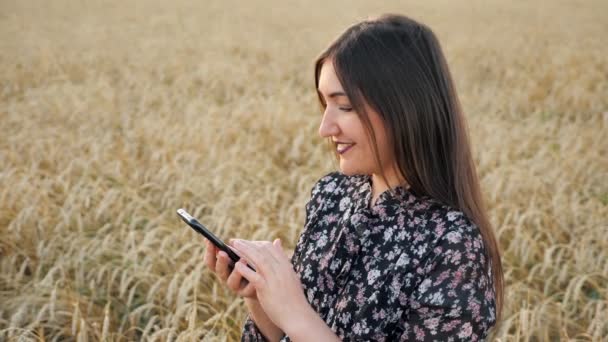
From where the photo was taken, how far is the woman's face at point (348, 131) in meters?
1.11

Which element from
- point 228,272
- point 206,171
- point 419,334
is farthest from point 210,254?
point 206,171

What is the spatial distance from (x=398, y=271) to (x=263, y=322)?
1.30 feet

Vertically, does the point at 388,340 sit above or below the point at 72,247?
above

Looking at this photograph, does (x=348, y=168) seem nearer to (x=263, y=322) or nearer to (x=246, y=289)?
(x=246, y=289)

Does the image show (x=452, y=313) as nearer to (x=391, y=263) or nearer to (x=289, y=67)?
(x=391, y=263)

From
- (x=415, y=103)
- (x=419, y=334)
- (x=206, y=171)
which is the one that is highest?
(x=415, y=103)

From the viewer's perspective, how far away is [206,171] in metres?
3.64

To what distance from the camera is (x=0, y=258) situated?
273cm

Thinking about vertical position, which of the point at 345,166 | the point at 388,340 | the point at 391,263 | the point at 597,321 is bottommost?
the point at 597,321

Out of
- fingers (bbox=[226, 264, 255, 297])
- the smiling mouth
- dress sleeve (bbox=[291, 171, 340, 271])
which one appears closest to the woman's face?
the smiling mouth

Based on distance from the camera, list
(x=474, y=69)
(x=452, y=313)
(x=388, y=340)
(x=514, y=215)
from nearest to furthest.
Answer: (x=452, y=313), (x=388, y=340), (x=514, y=215), (x=474, y=69)

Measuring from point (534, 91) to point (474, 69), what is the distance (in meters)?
1.42

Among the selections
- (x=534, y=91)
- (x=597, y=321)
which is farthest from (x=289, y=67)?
(x=597, y=321)

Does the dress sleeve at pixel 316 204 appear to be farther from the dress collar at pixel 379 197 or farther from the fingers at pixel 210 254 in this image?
the fingers at pixel 210 254
